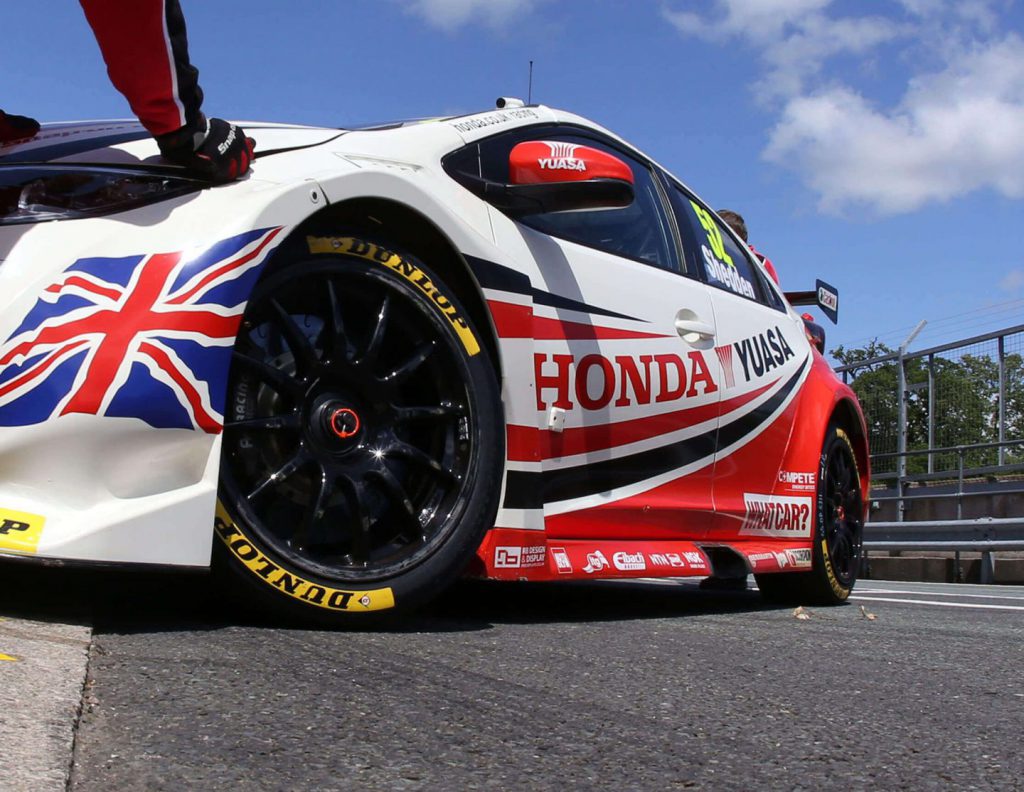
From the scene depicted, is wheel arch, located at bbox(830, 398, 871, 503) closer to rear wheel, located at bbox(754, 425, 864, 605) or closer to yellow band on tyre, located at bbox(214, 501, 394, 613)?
rear wheel, located at bbox(754, 425, 864, 605)

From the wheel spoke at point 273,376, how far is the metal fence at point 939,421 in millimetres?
8799

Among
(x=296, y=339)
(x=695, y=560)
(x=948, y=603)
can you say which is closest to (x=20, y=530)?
(x=296, y=339)

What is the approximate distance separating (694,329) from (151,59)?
210 centimetres

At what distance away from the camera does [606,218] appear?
12.2 feet

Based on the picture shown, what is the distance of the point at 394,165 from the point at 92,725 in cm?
171

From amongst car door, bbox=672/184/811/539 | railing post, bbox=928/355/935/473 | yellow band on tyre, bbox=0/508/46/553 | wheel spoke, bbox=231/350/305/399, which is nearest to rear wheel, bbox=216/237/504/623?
wheel spoke, bbox=231/350/305/399

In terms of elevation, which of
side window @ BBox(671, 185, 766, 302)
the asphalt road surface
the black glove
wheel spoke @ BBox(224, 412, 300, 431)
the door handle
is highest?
side window @ BBox(671, 185, 766, 302)

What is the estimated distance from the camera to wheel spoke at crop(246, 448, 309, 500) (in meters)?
2.46

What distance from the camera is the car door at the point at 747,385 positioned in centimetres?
416

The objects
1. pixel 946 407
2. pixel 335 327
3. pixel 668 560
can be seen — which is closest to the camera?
pixel 335 327

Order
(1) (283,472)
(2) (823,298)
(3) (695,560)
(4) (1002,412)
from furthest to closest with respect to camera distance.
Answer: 1. (4) (1002,412)
2. (2) (823,298)
3. (3) (695,560)
4. (1) (283,472)

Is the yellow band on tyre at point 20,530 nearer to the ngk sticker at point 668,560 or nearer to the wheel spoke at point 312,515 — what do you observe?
the wheel spoke at point 312,515

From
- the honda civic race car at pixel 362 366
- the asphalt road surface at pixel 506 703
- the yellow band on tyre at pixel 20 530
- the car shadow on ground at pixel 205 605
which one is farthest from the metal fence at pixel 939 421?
the yellow band on tyre at pixel 20 530

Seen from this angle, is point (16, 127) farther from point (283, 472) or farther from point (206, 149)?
point (283, 472)
